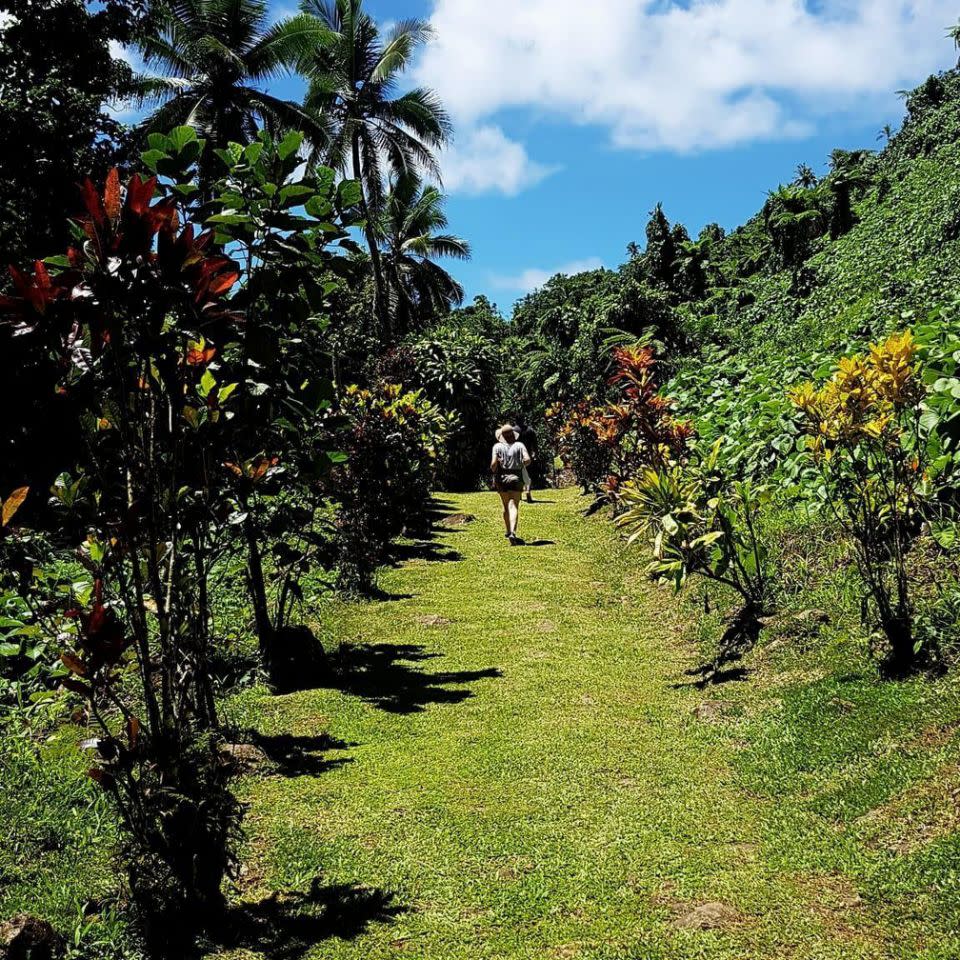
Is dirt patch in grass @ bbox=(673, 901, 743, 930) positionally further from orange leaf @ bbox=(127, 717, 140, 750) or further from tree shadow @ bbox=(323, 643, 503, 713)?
tree shadow @ bbox=(323, 643, 503, 713)

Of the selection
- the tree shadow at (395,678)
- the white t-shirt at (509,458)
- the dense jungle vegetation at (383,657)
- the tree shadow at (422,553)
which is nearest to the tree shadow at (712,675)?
the dense jungle vegetation at (383,657)

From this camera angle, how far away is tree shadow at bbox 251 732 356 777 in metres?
4.47

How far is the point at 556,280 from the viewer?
137 ft

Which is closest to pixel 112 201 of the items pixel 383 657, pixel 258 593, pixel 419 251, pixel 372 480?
pixel 258 593

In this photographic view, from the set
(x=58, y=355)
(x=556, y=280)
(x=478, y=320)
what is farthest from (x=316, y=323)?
(x=556, y=280)

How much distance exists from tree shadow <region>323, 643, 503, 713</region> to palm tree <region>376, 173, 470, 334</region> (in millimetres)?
22933

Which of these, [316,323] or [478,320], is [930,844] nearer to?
[316,323]

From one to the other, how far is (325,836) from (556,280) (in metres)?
39.7

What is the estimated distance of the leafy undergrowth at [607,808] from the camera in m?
2.91

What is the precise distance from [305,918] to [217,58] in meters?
20.8

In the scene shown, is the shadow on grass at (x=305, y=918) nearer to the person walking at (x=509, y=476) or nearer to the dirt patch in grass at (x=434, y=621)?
the dirt patch in grass at (x=434, y=621)

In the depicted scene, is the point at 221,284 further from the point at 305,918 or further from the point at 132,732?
the point at 305,918

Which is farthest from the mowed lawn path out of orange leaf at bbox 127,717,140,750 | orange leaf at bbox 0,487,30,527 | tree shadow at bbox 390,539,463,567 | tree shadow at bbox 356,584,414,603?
tree shadow at bbox 390,539,463,567

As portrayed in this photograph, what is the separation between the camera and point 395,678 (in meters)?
5.93
